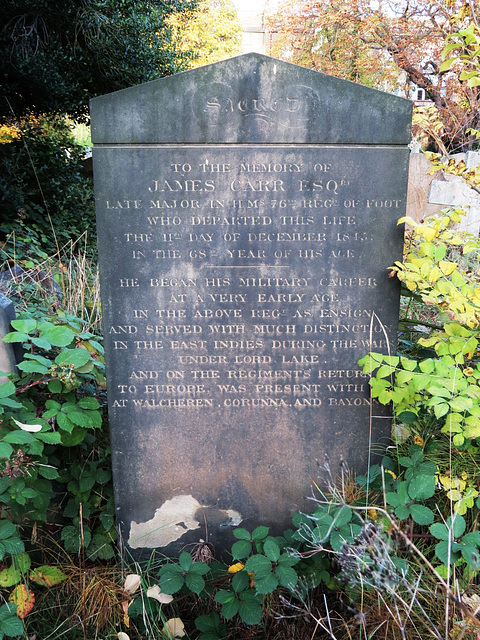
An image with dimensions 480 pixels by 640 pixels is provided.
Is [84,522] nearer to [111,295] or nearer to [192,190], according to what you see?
[111,295]

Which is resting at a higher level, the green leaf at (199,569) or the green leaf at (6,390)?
the green leaf at (6,390)

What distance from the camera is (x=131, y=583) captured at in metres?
2.44

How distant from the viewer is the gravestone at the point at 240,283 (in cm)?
234

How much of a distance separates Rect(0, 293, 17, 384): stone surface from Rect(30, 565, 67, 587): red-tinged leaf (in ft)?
3.09

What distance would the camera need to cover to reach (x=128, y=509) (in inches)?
105

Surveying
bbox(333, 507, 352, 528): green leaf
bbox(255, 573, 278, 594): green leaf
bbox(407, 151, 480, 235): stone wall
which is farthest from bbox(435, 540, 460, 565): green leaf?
bbox(407, 151, 480, 235): stone wall

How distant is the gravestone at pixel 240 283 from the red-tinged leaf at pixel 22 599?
58cm

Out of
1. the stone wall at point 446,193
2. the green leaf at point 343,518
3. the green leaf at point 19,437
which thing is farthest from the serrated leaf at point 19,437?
the stone wall at point 446,193

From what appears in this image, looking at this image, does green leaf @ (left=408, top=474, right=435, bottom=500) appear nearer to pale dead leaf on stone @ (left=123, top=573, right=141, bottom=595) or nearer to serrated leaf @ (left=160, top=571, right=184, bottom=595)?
serrated leaf @ (left=160, top=571, right=184, bottom=595)

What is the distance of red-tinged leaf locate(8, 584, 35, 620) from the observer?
2.23 m

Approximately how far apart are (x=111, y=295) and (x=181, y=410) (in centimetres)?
71

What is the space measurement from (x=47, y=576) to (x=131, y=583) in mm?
410

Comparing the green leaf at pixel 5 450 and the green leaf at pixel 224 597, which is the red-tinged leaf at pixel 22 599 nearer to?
the green leaf at pixel 5 450

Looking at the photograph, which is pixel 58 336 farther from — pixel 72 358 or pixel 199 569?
pixel 199 569
